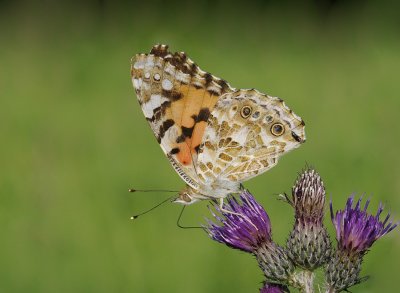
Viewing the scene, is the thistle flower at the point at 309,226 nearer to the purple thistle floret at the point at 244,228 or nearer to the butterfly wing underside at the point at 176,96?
the purple thistle floret at the point at 244,228

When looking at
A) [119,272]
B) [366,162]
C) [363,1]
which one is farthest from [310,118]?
[363,1]

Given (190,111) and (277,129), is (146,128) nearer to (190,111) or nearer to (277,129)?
(190,111)

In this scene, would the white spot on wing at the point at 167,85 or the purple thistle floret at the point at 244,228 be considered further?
the white spot on wing at the point at 167,85

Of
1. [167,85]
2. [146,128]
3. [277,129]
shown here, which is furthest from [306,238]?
[146,128]

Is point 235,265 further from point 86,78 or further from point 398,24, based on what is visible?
point 398,24

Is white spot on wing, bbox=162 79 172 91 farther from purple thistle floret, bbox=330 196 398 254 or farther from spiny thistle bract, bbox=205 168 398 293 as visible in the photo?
purple thistle floret, bbox=330 196 398 254

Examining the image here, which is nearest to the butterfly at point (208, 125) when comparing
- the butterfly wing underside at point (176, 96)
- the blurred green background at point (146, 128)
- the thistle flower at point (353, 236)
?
the butterfly wing underside at point (176, 96)
